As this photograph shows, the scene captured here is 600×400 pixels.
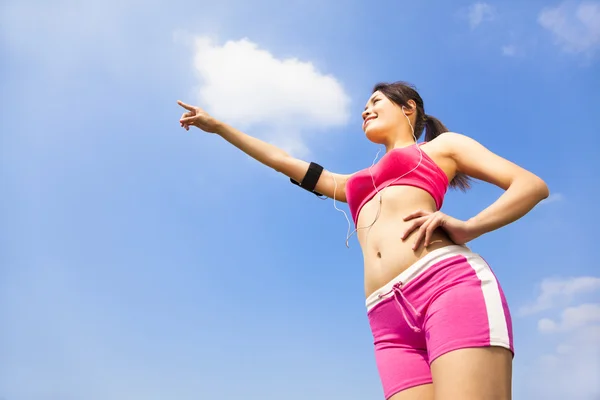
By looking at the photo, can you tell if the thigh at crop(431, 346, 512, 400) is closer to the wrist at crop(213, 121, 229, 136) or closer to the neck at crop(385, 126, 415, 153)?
the neck at crop(385, 126, 415, 153)

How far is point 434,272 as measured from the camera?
2941 mm

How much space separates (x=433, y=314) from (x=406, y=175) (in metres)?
0.96

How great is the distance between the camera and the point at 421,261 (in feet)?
9.79

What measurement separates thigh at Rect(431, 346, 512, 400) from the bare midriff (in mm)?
601

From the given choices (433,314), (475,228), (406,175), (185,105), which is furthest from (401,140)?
(185,105)

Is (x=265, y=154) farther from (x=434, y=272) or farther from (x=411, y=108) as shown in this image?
(x=434, y=272)

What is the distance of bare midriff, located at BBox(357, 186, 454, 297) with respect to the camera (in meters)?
3.07

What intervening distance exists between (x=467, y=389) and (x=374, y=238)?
1.07 meters

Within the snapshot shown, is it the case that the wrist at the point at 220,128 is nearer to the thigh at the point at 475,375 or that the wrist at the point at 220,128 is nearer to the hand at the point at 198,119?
the hand at the point at 198,119

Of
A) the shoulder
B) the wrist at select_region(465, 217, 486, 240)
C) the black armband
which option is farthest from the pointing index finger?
the wrist at select_region(465, 217, 486, 240)

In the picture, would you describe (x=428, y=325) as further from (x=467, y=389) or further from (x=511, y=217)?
(x=511, y=217)

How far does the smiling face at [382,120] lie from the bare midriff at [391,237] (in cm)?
69

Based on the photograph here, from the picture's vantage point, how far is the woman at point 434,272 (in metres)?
2.67

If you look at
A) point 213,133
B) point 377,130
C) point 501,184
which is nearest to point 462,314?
point 501,184
